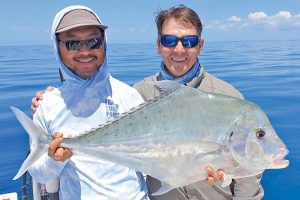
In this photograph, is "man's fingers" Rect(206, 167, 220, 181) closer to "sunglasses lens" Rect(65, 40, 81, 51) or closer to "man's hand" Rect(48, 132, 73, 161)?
"man's hand" Rect(48, 132, 73, 161)

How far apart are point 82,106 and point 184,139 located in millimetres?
898

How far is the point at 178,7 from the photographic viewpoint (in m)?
3.04

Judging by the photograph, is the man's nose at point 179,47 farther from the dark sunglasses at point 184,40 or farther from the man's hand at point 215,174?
the man's hand at point 215,174

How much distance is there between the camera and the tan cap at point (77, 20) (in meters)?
2.47

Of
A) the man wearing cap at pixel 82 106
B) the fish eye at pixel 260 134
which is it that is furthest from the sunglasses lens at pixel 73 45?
the fish eye at pixel 260 134

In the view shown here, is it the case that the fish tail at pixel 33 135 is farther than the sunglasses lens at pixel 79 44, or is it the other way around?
the sunglasses lens at pixel 79 44

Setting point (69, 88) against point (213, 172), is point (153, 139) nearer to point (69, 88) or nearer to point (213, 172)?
point (213, 172)

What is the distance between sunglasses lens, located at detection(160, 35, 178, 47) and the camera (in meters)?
2.87

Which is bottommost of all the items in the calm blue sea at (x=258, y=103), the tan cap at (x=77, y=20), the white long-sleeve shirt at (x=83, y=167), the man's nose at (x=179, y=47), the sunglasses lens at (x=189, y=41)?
the calm blue sea at (x=258, y=103)

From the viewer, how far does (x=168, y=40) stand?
290 cm

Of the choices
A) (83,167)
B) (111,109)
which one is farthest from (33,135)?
(111,109)

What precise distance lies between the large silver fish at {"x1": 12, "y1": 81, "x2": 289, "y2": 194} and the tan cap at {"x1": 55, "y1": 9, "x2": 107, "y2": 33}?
72 cm

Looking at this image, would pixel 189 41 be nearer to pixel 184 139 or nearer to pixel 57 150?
pixel 184 139

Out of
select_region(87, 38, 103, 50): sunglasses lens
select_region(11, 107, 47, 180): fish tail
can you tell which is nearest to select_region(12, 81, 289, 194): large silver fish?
select_region(11, 107, 47, 180): fish tail
